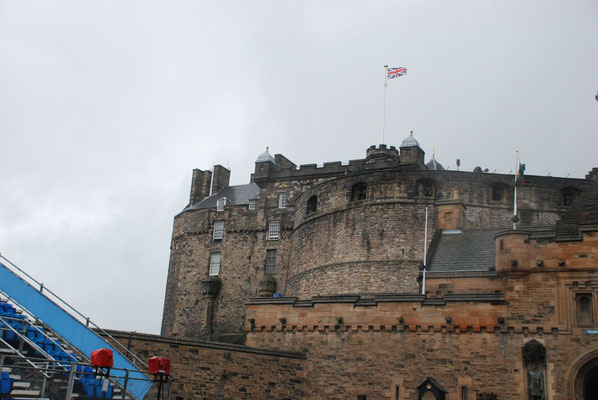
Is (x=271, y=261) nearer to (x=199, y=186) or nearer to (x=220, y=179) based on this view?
(x=199, y=186)

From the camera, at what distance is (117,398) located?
51.4ft

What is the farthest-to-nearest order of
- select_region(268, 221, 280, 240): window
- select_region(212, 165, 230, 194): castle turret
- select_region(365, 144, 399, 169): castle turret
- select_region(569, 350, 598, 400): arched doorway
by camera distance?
select_region(212, 165, 230, 194): castle turret < select_region(268, 221, 280, 240): window < select_region(365, 144, 399, 169): castle turret < select_region(569, 350, 598, 400): arched doorway

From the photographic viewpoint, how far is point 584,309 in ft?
54.6

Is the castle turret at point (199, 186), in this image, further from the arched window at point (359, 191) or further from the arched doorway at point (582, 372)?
the arched doorway at point (582, 372)

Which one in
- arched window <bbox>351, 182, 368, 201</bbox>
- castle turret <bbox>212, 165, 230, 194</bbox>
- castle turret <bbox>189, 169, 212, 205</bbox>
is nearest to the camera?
arched window <bbox>351, 182, 368, 201</bbox>

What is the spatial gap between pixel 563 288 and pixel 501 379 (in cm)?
281

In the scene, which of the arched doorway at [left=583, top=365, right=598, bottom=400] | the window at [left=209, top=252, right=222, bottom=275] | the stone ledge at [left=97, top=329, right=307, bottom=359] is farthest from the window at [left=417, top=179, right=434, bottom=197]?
the window at [left=209, top=252, right=222, bottom=275]

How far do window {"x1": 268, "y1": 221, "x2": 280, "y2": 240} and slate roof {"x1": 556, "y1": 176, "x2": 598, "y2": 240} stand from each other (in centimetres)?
2180

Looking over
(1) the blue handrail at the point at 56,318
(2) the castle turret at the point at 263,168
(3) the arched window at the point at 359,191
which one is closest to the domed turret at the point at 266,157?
(2) the castle turret at the point at 263,168

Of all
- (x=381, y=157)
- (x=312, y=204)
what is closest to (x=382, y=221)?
(x=312, y=204)

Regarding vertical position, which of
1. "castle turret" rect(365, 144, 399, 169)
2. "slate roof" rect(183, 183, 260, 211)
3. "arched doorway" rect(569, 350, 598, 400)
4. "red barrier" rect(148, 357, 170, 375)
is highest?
"castle turret" rect(365, 144, 399, 169)

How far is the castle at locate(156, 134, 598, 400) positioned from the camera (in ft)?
55.2

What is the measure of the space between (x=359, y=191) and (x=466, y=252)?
26.1 ft

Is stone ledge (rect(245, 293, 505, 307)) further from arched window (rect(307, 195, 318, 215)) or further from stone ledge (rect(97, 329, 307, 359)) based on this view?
arched window (rect(307, 195, 318, 215))
